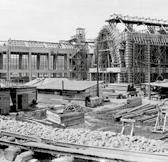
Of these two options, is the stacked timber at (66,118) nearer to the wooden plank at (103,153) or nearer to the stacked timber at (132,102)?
the wooden plank at (103,153)

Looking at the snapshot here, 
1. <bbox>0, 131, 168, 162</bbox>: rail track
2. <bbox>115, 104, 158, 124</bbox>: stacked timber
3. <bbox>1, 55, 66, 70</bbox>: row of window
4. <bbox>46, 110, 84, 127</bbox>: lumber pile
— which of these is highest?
<bbox>1, 55, 66, 70</bbox>: row of window

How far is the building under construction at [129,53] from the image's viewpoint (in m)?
69.2

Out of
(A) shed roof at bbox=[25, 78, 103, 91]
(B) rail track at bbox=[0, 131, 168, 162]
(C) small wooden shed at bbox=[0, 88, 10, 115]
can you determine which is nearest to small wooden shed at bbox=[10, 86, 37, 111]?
(C) small wooden shed at bbox=[0, 88, 10, 115]

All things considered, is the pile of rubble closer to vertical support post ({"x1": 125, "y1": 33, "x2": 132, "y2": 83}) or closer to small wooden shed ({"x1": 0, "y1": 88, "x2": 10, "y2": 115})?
small wooden shed ({"x1": 0, "y1": 88, "x2": 10, "y2": 115})

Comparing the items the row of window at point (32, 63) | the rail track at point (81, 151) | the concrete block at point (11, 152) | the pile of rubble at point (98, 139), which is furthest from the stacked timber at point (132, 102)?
the row of window at point (32, 63)

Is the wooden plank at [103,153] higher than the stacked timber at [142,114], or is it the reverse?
the wooden plank at [103,153]

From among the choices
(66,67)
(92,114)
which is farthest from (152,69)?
(92,114)

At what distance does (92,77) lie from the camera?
80.1 meters

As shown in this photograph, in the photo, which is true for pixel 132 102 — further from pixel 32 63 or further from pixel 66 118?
pixel 32 63

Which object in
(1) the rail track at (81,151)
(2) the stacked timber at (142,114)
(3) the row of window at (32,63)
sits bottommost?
(2) the stacked timber at (142,114)

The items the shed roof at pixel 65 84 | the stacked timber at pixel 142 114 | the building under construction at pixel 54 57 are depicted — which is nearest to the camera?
the stacked timber at pixel 142 114

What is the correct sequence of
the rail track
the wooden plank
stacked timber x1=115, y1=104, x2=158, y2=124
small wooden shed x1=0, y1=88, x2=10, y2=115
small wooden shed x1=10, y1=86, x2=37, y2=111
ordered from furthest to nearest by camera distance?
small wooden shed x1=10, y1=86, x2=37, y2=111 → small wooden shed x1=0, y1=88, x2=10, y2=115 → stacked timber x1=115, y1=104, x2=158, y2=124 → the rail track → the wooden plank

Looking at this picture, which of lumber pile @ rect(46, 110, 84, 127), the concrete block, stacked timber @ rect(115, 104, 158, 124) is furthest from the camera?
stacked timber @ rect(115, 104, 158, 124)

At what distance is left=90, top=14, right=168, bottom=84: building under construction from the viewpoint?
2726 inches
